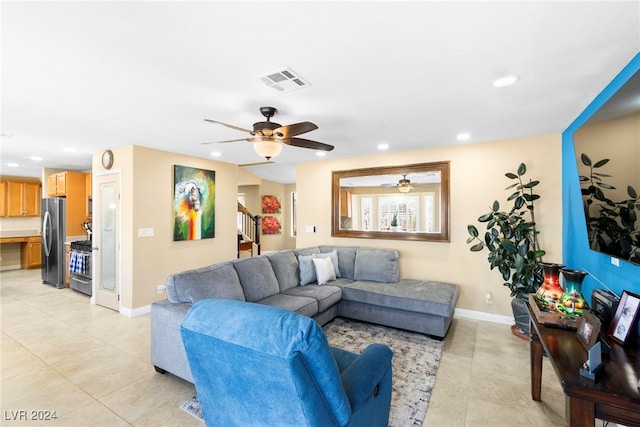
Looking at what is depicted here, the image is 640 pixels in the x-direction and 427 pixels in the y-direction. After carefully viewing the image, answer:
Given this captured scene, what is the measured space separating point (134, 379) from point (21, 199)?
25.4ft

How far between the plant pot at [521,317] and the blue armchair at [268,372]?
107 inches

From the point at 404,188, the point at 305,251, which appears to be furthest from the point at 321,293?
the point at 404,188

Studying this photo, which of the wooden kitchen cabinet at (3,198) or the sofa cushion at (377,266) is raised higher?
the wooden kitchen cabinet at (3,198)

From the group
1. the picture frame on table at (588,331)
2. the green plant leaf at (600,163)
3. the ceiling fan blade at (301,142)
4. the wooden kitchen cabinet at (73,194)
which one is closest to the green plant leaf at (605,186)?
the green plant leaf at (600,163)

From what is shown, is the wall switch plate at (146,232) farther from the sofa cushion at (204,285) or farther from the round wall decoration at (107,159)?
the sofa cushion at (204,285)

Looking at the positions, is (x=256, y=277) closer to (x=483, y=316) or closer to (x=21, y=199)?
(x=483, y=316)

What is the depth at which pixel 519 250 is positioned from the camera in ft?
10.7

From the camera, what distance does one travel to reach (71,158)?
5215 millimetres

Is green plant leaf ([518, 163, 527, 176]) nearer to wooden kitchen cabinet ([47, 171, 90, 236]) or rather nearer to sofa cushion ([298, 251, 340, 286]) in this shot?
sofa cushion ([298, 251, 340, 286])

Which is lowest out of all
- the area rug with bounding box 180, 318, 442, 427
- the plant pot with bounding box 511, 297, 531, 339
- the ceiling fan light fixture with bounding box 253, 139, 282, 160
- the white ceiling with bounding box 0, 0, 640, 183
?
the area rug with bounding box 180, 318, 442, 427

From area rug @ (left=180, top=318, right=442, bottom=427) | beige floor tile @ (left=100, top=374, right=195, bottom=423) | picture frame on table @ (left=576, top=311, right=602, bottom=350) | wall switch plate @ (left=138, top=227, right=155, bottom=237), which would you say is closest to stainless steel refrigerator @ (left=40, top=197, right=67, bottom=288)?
wall switch plate @ (left=138, top=227, right=155, bottom=237)

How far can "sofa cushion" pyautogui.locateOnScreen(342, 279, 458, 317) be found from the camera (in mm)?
3303

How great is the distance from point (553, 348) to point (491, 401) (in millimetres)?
1021

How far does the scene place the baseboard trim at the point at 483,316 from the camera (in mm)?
3830
